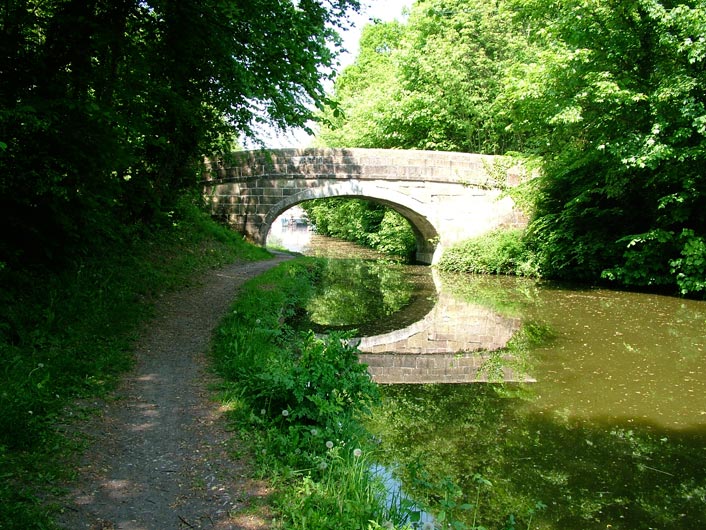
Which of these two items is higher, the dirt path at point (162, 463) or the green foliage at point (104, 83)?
the green foliage at point (104, 83)

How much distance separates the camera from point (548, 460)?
12.0 ft

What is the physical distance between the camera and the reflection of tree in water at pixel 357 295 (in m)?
8.75

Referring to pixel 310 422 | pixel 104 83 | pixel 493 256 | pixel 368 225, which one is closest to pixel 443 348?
pixel 310 422

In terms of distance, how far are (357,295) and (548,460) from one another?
7.50 m

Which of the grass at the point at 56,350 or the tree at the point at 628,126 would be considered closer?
the grass at the point at 56,350

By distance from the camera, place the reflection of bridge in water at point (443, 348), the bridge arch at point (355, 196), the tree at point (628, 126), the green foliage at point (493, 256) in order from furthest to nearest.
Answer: the bridge arch at point (355, 196) < the green foliage at point (493, 256) < the tree at point (628, 126) < the reflection of bridge in water at point (443, 348)

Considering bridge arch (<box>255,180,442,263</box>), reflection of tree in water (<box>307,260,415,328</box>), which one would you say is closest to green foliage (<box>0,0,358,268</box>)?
reflection of tree in water (<box>307,260,415,328</box>)

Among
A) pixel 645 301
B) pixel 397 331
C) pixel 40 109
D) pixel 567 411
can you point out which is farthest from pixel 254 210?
pixel 567 411

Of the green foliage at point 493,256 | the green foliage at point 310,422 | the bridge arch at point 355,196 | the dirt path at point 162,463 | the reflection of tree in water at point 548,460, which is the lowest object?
the reflection of tree in water at point 548,460

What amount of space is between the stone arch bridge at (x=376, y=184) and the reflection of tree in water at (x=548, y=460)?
419 inches

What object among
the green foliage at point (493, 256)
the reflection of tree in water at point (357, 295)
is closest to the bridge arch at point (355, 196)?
the green foliage at point (493, 256)

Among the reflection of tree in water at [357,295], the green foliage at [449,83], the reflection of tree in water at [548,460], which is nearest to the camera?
the reflection of tree in water at [548,460]

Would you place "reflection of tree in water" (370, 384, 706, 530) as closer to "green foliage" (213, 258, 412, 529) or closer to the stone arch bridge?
"green foliage" (213, 258, 412, 529)

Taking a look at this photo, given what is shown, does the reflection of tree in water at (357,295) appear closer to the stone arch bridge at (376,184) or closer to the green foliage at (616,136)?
the stone arch bridge at (376,184)
